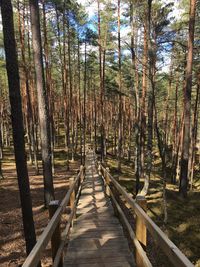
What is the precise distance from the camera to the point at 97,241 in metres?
5.43

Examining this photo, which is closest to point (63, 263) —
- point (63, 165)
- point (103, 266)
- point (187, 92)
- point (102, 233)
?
point (103, 266)

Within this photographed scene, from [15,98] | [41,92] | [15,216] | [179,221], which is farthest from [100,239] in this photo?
[179,221]

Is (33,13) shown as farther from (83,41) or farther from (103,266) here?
(83,41)

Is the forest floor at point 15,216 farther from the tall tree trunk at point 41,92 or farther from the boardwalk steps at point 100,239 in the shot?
the boardwalk steps at point 100,239

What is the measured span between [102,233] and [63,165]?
65.3 ft

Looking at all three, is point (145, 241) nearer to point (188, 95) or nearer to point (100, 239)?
point (100, 239)

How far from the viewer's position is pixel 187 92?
14.9 metres

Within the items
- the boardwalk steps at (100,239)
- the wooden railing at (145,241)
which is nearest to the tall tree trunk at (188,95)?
the boardwalk steps at (100,239)

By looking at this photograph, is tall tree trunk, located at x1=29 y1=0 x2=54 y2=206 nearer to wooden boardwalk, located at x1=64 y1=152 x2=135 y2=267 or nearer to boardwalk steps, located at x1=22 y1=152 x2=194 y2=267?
wooden boardwalk, located at x1=64 y1=152 x2=135 y2=267

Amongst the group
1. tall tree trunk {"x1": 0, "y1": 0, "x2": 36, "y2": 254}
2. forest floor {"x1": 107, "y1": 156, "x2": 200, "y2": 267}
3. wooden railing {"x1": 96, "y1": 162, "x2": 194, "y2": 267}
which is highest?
tall tree trunk {"x1": 0, "y1": 0, "x2": 36, "y2": 254}

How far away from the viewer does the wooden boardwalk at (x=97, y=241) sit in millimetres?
4504

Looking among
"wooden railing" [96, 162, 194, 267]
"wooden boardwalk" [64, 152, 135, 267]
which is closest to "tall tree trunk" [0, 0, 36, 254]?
"wooden boardwalk" [64, 152, 135, 267]

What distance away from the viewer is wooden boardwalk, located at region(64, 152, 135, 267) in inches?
177

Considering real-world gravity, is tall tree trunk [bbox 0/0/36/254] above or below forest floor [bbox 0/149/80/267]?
above
